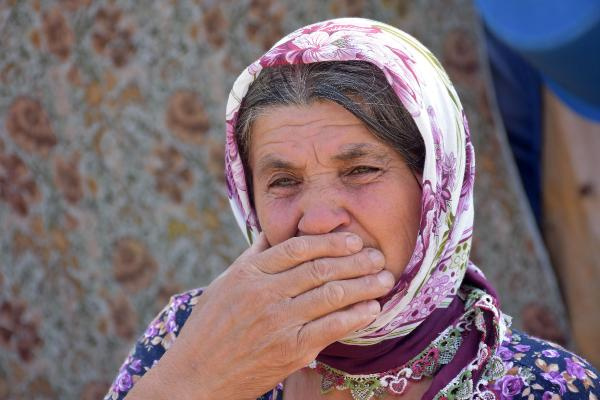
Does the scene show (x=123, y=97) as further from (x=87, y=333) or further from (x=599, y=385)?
(x=599, y=385)

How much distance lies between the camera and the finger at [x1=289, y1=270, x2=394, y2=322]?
7.06 ft

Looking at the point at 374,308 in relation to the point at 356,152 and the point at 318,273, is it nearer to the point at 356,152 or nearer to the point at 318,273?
the point at 318,273

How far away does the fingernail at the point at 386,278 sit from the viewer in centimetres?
223

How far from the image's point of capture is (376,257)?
2.25 metres

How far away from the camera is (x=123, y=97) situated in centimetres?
473

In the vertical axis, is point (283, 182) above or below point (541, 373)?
above

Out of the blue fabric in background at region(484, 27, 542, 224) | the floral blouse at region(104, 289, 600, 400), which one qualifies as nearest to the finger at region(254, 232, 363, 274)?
the floral blouse at region(104, 289, 600, 400)

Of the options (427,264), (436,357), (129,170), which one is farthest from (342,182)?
(129,170)

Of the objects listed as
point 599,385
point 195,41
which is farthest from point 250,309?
point 195,41

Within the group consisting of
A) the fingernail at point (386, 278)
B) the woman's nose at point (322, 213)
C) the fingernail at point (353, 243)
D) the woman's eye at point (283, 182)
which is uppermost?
the woman's eye at point (283, 182)

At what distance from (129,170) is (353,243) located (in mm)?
2792

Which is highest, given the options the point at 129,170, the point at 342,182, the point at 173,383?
the point at 129,170

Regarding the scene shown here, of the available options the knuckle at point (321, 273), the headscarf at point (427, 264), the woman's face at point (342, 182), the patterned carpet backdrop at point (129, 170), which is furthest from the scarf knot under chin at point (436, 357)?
the patterned carpet backdrop at point (129, 170)

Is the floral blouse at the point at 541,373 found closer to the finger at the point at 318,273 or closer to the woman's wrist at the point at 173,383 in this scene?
the finger at the point at 318,273
